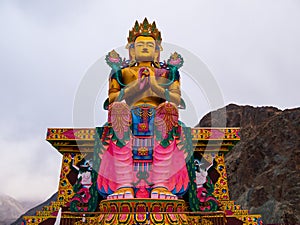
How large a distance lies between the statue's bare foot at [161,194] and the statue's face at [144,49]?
3.24m

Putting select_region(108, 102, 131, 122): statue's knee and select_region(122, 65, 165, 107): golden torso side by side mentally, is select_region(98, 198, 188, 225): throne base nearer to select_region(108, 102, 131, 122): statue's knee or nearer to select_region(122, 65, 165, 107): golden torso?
select_region(108, 102, 131, 122): statue's knee

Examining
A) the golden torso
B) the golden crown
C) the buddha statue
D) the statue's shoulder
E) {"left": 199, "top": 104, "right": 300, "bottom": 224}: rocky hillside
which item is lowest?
the buddha statue

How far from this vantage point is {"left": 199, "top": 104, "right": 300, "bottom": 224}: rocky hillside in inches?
1001

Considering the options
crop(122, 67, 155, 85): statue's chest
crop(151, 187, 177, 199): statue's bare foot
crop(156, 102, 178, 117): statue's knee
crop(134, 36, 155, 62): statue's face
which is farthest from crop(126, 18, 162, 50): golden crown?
crop(151, 187, 177, 199): statue's bare foot

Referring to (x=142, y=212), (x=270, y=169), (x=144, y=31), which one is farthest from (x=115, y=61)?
(x=270, y=169)

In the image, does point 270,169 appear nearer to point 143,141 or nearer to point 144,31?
point 144,31

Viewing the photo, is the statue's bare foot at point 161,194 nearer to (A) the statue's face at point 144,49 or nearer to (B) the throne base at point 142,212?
(B) the throne base at point 142,212

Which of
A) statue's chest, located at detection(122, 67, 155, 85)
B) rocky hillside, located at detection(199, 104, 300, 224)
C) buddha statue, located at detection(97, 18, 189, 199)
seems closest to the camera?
buddha statue, located at detection(97, 18, 189, 199)

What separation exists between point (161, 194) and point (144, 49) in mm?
3534

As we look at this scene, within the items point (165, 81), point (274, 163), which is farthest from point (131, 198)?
point (274, 163)

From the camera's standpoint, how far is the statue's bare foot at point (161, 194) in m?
5.42

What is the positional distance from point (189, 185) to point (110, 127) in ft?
6.27

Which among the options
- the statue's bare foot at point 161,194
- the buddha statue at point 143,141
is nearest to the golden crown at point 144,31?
the buddha statue at point 143,141

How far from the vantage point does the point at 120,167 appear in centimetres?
581
